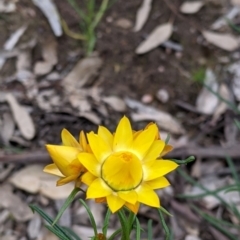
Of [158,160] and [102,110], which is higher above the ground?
[158,160]

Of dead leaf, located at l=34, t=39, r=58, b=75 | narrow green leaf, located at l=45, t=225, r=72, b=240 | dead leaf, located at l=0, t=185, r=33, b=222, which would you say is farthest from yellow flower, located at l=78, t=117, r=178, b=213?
dead leaf, located at l=34, t=39, r=58, b=75

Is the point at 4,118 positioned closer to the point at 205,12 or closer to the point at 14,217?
the point at 14,217

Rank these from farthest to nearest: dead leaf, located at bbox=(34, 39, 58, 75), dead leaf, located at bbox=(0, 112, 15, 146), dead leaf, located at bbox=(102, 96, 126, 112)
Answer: dead leaf, located at bbox=(34, 39, 58, 75) < dead leaf, located at bbox=(102, 96, 126, 112) < dead leaf, located at bbox=(0, 112, 15, 146)

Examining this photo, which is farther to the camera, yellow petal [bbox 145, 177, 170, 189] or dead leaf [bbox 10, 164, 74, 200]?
dead leaf [bbox 10, 164, 74, 200]

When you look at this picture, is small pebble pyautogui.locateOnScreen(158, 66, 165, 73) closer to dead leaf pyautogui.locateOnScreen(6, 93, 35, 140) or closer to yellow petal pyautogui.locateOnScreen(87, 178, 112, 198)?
dead leaf pyautogui.locateOnScreen(6, 93, 35, 140)

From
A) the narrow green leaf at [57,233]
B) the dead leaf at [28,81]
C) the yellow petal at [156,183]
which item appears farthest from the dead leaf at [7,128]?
the yellow petal at [156,183]

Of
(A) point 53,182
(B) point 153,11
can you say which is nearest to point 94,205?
(A) point 53,182

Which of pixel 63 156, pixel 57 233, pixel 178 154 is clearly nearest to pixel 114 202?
pixel 63 156

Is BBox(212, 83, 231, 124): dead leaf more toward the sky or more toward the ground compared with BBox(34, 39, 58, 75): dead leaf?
more toward the ground
